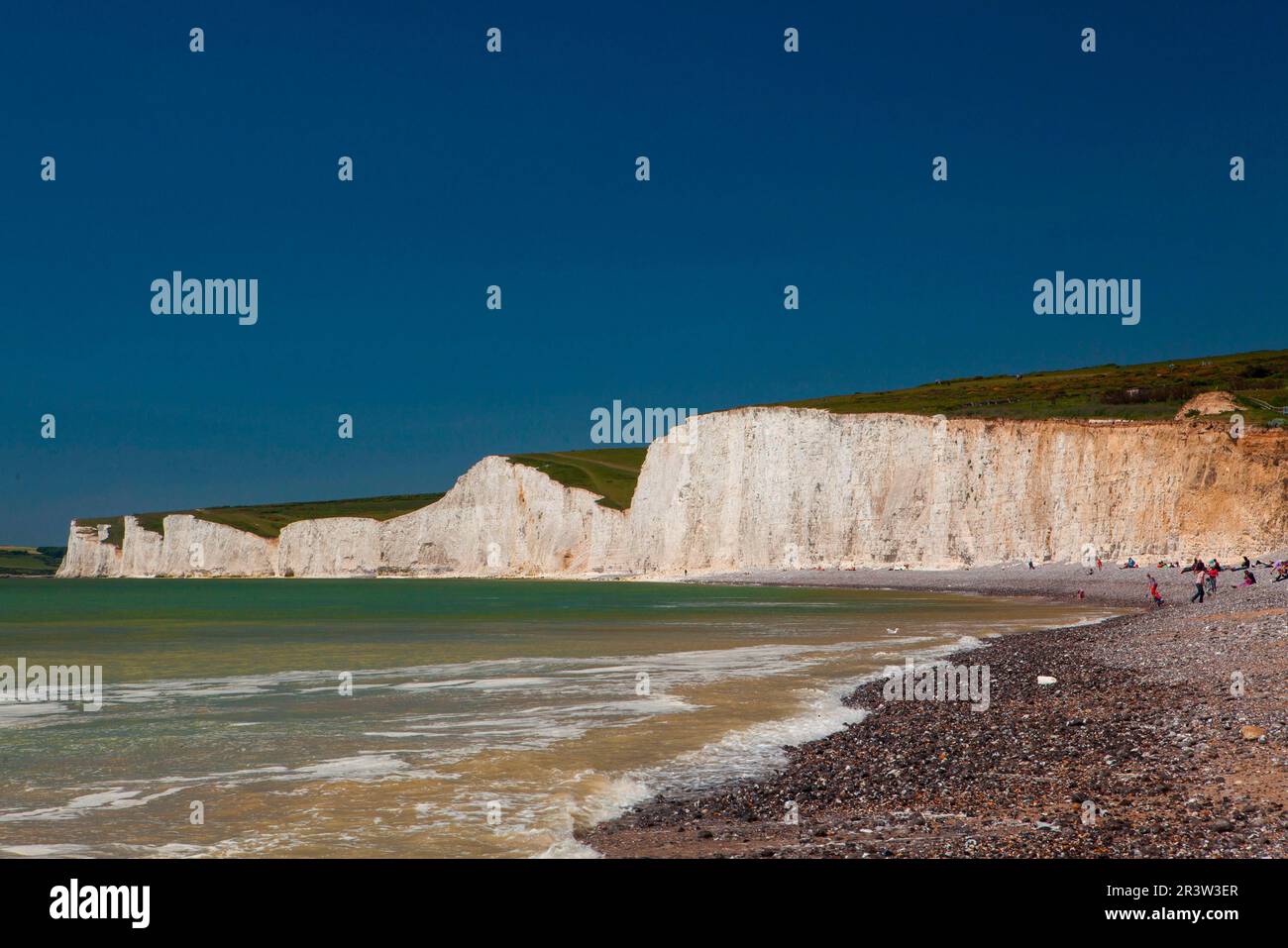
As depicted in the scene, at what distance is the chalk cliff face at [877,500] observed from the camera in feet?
185

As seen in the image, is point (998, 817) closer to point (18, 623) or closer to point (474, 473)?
point (18, 623)

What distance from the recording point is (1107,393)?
7144 centimetres

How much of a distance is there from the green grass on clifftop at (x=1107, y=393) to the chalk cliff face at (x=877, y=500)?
3478 millimetres

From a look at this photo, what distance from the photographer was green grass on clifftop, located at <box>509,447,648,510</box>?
319 ft

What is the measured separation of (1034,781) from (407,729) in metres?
7.92

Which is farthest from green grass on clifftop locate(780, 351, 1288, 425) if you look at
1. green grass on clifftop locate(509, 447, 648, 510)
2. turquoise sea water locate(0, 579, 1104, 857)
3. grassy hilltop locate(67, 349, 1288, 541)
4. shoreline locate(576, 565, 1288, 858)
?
shoreline locate(576, 565, 1288, 858)

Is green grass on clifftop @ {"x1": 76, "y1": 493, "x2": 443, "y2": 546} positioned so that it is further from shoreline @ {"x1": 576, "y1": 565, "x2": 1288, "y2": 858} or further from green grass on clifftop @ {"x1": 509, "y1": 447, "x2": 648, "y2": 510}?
shoreline @ {"x1": 576, "y1": 565, "x2": 1288, "y2": 858}

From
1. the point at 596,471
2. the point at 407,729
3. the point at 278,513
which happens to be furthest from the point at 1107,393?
the point at 278,513

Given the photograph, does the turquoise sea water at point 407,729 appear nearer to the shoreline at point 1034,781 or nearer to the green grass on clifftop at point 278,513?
the shoreline at point 1034,781

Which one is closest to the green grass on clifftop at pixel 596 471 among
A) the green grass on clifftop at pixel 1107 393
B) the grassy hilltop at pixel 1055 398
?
the grassy hilltop at pixel 1055 398

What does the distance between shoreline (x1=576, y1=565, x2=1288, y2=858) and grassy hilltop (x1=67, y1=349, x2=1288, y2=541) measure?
5192 cm
